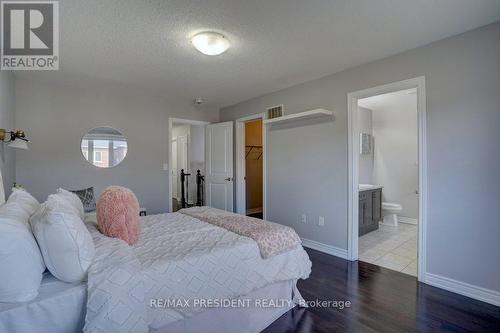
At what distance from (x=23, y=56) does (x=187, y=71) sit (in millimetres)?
1723

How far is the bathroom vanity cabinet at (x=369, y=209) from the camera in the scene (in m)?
4.18

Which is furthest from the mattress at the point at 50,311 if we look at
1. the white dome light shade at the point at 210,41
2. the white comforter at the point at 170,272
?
the white dome light shade at the point at 210,41

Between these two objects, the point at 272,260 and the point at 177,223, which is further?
the point at 177,223

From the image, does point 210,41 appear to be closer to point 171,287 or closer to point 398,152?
point 171,287

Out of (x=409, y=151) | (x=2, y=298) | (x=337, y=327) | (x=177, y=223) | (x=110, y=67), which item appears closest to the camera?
(x=2, y=298)

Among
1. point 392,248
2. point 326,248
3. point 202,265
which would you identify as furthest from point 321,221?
point 202,265

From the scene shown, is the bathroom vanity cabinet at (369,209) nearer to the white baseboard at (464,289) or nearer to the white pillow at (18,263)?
the white baseboard at (464,289)

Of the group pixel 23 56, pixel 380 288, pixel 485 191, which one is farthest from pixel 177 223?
pixel 485 191

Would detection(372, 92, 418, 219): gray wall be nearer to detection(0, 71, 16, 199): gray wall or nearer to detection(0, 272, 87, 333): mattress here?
A: detection(0, 272, 87, 333): mattress

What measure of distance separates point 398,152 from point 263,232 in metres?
4.46

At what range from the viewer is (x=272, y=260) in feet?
6.41

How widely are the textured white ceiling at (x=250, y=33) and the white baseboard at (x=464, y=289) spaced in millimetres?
2326

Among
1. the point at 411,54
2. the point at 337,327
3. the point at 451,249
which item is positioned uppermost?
the point at 411,54

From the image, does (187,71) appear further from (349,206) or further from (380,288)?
(380,288)
